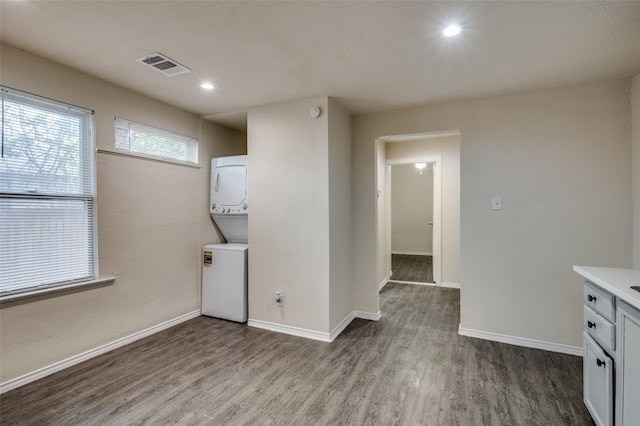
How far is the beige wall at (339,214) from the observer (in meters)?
2.96

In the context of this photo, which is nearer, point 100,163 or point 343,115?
point 100,163

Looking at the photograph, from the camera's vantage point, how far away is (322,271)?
2932mm

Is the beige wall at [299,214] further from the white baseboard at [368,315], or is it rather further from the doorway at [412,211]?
the doorway at [412,211]

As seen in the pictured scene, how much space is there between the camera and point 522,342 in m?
2.77

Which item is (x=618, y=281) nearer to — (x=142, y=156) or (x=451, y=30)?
(x=451, y=30)

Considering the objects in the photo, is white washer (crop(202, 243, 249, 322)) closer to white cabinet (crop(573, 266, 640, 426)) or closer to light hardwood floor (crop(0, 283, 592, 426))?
light hardwood floor (crop(0, 283, 592, 426))

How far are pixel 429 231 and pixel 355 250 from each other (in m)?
4.61

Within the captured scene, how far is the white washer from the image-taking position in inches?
130

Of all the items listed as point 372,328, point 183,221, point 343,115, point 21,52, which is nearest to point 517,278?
point 372,328

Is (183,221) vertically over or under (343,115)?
under

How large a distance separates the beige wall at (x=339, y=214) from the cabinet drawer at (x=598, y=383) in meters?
1.89

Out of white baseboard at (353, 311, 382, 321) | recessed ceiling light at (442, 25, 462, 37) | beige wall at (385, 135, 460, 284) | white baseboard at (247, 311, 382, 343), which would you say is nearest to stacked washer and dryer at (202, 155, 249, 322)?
white baseboard at (247, 311, 382, 343)

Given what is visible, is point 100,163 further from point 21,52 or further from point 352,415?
point 352,415

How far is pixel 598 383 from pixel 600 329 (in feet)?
0.98
